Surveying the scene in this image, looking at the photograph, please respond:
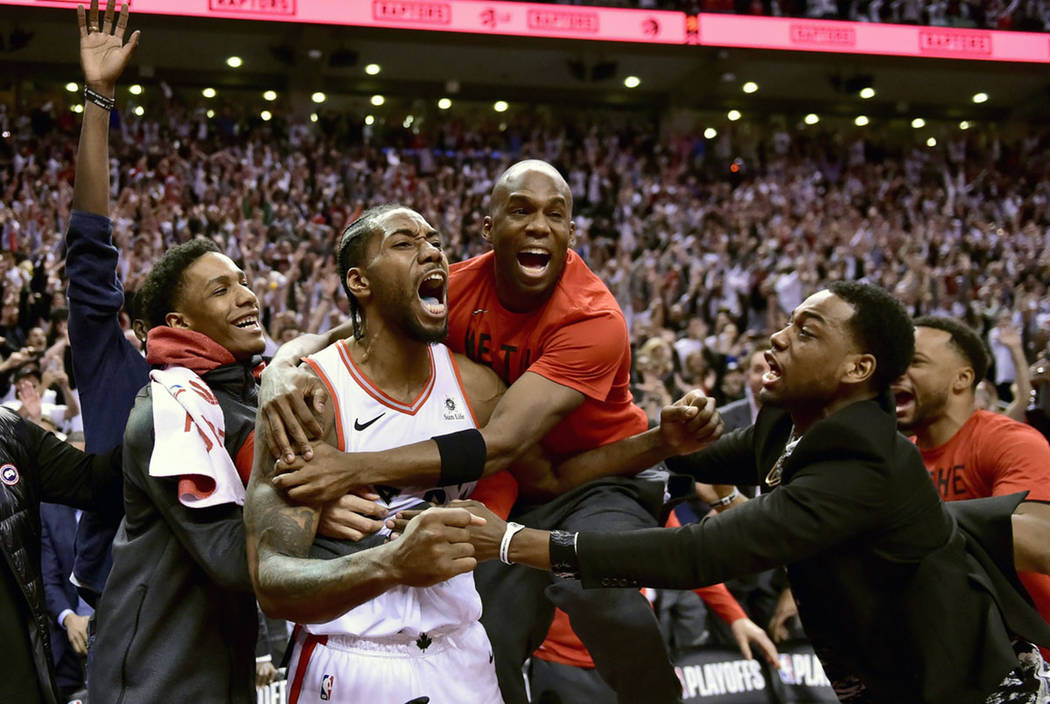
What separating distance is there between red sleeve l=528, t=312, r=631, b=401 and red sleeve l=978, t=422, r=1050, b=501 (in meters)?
1.57

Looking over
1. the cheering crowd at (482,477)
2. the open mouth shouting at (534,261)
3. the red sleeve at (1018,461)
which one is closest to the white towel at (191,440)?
the cheering crowd at (482,477)

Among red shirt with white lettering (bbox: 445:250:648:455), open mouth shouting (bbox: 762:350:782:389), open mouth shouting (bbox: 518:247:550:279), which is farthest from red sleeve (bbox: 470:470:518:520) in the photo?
open mouth shouting (bbox: 762:350:782:389)

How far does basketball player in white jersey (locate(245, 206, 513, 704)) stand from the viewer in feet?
7.32

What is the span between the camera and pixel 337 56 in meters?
17.2

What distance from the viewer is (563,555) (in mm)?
2529

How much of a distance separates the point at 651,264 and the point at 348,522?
35.3ft

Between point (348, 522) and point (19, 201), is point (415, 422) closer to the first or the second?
point (348, 522)

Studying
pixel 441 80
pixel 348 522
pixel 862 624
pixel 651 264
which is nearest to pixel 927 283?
pixel 651 264

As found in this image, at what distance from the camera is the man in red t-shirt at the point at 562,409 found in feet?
10.0

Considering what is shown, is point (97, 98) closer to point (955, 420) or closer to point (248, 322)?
point (248, 322)

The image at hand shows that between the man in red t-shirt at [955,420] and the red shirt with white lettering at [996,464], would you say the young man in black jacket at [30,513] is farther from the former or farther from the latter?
the man in red t-shirt at [955,420]

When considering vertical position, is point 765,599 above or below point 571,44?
below

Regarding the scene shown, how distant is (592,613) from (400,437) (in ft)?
3.03

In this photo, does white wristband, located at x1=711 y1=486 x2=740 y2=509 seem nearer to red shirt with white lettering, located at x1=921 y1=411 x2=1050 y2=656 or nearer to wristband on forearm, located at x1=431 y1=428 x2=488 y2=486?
red shirt with white lettering, located at x1=921 y1=411 x2=1050 y2=656
